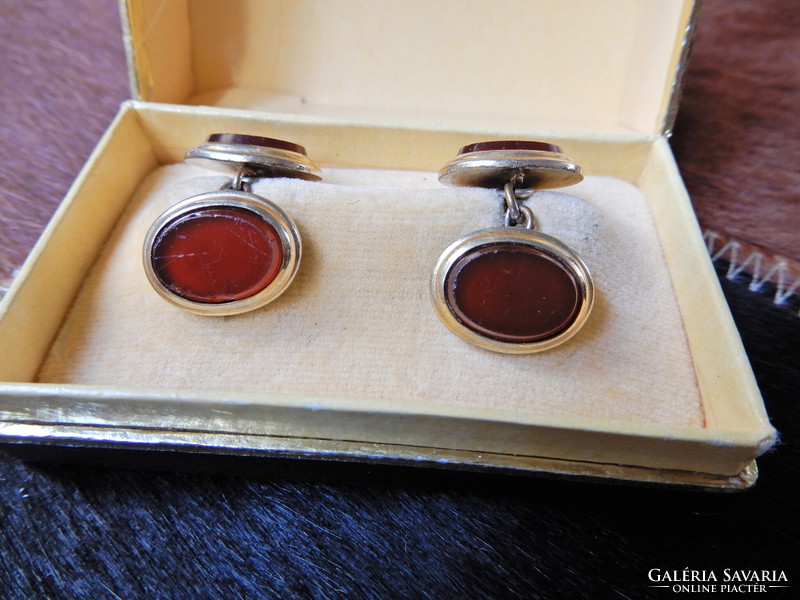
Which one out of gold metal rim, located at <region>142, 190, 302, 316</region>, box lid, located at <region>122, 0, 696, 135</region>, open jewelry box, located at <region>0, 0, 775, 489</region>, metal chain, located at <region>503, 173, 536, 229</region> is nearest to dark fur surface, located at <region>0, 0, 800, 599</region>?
open jewelry box, located at <region>0, 0, 775, 489</region>

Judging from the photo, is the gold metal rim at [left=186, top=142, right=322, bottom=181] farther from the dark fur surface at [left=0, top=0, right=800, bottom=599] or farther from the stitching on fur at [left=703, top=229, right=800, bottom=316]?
the stitching on fur at [left=703, top=229, right=800, bottom=316]

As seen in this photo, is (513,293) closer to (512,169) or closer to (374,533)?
(512,169)

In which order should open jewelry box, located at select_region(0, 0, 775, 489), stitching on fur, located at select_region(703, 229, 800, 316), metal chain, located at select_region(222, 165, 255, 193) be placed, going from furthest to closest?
stitching on fur, located at select_region(703, 229, 800, 316) → metal chain, located at select_region(222, 165, 255, 193) → open jewelry box, located at select_region(0, 0, 775, 489)

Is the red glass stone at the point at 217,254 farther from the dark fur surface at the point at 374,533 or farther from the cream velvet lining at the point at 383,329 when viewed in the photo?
the dark fur surface at the point at 374,533

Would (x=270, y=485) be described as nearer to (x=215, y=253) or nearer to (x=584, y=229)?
(x=215, y=253)

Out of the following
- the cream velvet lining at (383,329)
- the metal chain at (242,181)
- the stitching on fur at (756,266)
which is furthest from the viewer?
the stitching on fur at (756,266)

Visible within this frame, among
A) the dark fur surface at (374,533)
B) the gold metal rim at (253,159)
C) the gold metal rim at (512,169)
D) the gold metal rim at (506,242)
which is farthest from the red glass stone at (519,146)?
the dark fur surface at (374,533)

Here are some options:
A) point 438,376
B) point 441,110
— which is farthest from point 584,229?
point 441,110
